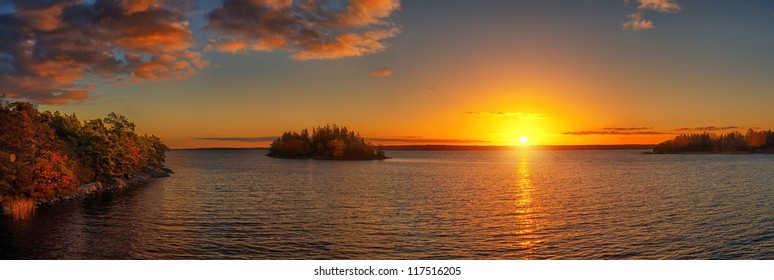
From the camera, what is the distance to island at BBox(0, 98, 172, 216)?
40.5m

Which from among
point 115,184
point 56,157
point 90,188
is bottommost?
point 115,184

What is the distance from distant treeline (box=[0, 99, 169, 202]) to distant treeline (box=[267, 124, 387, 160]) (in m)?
105

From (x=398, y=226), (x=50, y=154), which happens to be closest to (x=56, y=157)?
(x=50, y=154)

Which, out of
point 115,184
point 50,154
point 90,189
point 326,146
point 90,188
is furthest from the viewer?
point 326,146

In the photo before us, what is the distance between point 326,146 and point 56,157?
423 feet

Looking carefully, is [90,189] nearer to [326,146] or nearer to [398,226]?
[398,226]

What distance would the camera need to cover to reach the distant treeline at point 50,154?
1613 inches

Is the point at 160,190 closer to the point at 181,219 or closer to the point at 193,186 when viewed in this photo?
the point at 193,186

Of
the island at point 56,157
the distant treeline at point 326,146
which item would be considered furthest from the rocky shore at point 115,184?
the distant treeline at point 326,146

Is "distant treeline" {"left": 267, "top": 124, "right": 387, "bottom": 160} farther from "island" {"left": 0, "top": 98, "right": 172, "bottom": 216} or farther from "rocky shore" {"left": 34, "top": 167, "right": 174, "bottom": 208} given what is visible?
"island" {"left": 0, "top": 98, "right": 172, "bottom": 216}

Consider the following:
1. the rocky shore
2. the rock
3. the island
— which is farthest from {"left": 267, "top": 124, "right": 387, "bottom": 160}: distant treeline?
the rock

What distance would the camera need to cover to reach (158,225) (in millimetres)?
33531

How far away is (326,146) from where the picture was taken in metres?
174
